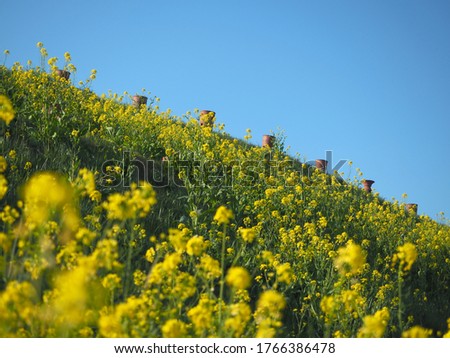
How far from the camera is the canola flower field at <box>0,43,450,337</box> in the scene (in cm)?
257

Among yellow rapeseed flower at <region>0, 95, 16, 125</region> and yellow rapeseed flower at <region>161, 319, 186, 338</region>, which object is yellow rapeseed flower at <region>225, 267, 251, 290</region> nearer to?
yellow rapeseed flower at <region>161, 319, 186, 338</region>

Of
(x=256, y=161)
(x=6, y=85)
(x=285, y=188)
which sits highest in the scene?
(x=6, y=85)

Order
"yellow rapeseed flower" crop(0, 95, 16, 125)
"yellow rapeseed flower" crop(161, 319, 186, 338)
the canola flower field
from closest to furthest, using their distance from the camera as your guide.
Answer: "yellow rapeseed flower" crop(161, 319, 186, 338), the canola flower field, "yellow rapeseed flower" crop(0, 95, 16, 125)

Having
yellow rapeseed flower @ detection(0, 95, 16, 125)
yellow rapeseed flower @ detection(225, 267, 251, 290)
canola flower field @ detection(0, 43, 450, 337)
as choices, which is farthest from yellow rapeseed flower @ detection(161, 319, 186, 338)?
yellow rapeseed flower @ detection(0, 95, 16, 125)

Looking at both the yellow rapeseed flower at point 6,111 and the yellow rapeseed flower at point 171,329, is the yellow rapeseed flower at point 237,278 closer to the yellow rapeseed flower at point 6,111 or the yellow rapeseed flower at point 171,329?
the yellow rapeseed flower at point 171,329

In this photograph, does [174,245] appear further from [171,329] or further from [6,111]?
[6,111]

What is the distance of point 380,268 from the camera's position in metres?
7.29

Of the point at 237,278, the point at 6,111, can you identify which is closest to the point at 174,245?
the point at 237,278

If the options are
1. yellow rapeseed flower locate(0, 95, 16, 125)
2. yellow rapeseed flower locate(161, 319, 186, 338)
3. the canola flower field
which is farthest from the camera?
yellow rapeseed flower locate(0, 95, 16, 125)

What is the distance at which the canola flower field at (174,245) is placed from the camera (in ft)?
8.43

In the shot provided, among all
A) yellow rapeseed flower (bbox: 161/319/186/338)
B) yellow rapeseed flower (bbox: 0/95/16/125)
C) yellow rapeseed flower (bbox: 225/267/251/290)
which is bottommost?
yellow rapeseed flower (bbox: 161/319/186/338)

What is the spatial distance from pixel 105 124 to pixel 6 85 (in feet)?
5.62
